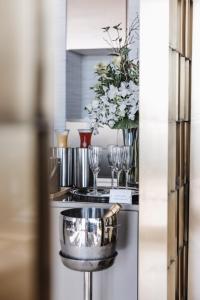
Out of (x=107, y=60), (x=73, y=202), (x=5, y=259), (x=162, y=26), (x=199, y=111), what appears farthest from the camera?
(x=107, y=60)

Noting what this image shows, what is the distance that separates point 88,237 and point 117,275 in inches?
14.4

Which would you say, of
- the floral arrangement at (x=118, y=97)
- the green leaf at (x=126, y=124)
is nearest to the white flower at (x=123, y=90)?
the floral arrangement at (x=118, y=97)

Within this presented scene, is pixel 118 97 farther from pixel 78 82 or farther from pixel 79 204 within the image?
pixel 78 82

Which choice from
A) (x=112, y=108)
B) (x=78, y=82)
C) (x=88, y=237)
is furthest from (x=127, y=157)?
(x=78, y=82)

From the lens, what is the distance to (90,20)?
3889 millimetres

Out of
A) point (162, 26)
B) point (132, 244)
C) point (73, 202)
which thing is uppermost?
point (162, 26)

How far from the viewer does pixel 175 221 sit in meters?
2.39

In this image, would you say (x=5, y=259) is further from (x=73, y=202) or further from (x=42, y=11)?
(x=73, y=202)

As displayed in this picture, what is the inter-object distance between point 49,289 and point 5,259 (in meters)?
0.06

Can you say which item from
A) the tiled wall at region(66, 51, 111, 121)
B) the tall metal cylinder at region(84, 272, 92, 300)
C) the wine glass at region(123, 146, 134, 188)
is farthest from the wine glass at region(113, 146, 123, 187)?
the tiled wall at region(66, 51, 111, 121)

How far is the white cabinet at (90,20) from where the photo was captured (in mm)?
3795

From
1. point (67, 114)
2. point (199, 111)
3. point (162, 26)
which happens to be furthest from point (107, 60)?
point (162, 26)

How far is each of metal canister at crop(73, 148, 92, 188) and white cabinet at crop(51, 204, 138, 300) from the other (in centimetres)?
26

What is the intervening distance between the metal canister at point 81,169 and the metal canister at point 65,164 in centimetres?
3
